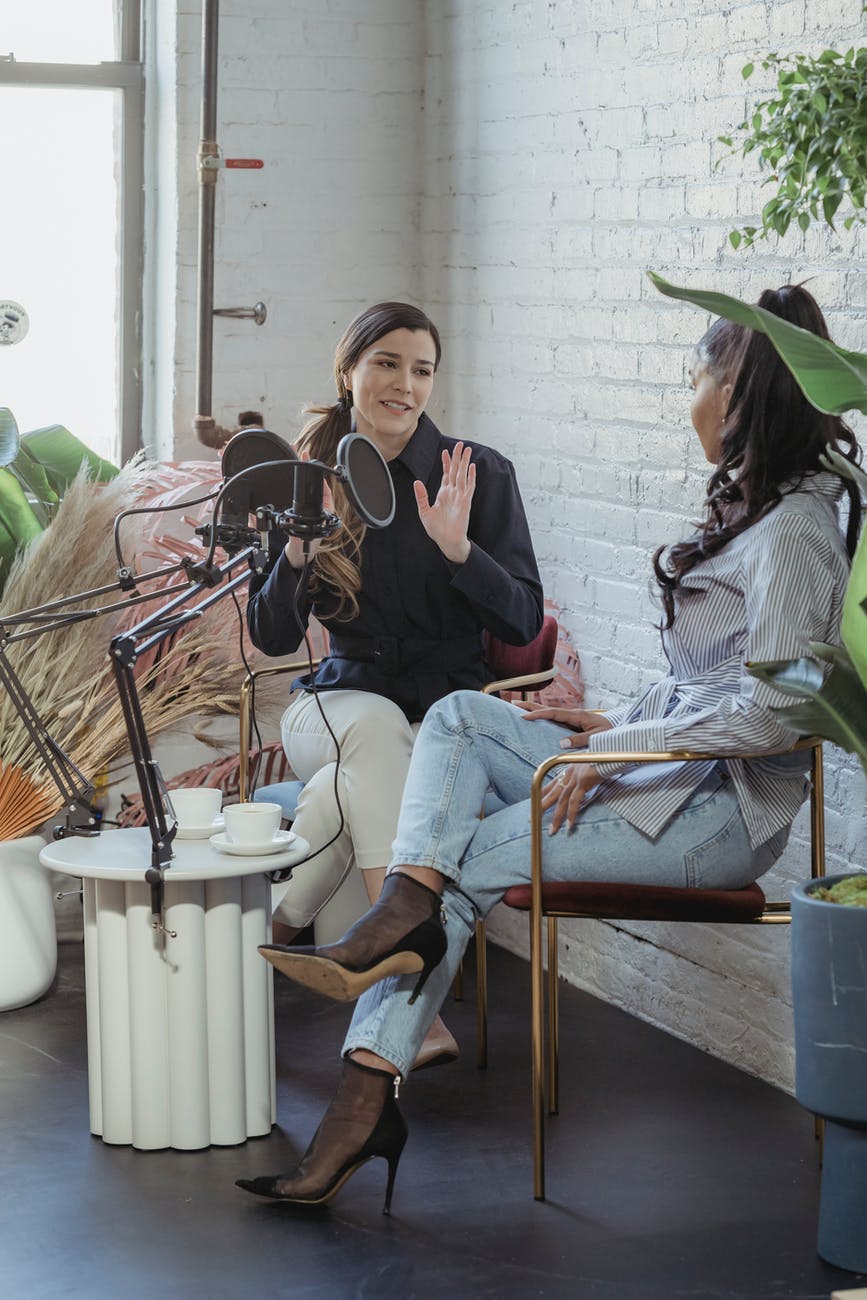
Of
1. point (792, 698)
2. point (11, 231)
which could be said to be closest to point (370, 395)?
point (792, 698)

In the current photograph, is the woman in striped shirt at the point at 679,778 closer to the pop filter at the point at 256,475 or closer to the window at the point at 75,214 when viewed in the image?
the pop filter at the point at 256,475

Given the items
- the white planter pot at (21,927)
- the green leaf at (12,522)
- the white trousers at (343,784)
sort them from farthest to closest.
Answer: the green leaf at (12,522), the white planter pot at (21,927), the white trousers at (343,784)

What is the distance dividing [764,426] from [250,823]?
98 cm

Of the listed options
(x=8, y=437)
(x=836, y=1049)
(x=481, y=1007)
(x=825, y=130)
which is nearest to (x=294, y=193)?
(x=8, y=437)

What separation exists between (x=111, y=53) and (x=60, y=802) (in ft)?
6.32

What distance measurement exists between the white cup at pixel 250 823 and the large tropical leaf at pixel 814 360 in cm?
110

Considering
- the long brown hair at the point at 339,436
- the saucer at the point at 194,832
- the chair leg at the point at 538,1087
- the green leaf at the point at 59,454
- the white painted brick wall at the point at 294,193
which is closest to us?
the chair leg at the point at 538,1087

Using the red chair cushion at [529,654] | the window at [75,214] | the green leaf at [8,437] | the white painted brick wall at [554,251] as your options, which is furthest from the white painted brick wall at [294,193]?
the red chair cushion at [529,654]

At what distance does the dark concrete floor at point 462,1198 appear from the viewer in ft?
7.57

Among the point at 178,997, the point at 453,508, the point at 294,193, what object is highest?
the point at 294,193

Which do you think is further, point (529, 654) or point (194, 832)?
point (529, 654)

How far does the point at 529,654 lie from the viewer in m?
3.35

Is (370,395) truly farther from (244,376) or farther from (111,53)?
(111,53)

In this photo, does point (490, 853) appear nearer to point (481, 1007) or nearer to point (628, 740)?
point (628, 740)
